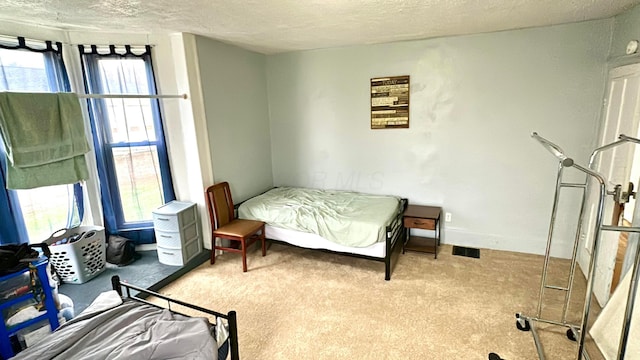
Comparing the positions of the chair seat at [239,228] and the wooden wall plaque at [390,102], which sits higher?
the wooden wall plaque at [390,102]

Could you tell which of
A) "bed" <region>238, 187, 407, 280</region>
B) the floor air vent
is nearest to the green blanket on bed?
"bed" <region>238, 187, 407, 280</region>

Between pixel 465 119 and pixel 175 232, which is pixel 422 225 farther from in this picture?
pixel 175 232

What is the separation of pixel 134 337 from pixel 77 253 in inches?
70.9

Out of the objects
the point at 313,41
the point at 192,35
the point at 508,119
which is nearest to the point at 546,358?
the point at 508,119

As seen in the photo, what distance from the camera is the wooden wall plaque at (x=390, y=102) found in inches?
144

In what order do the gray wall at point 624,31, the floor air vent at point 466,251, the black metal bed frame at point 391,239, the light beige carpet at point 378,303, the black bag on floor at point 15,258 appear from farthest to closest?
the floor air vent at point 466,251 < the black metal bed frame at point 391,239 < the gray wall at point 624,31 < the light beige carpet at point 378,303 < the black bag on floor at point 15,258

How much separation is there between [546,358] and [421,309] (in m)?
0.83

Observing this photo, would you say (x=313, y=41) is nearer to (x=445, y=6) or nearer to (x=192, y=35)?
(x=192, y=35)

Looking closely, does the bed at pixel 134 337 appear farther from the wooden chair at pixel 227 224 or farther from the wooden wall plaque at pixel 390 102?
the wooden wall plaque at pixel 390 102

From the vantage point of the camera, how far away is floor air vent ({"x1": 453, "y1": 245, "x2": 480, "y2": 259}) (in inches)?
136

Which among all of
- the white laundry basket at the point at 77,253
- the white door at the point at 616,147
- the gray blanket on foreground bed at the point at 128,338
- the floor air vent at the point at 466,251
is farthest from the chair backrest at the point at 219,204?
the white door at the point at 616,147

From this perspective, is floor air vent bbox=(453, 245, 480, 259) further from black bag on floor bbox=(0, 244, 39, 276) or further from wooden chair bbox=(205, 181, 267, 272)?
black bag on floor bbox=(0, 244, 39, 276)

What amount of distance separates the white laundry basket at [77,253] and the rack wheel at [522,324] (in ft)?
12.1

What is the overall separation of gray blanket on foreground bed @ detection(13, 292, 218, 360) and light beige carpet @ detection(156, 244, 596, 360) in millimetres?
669
